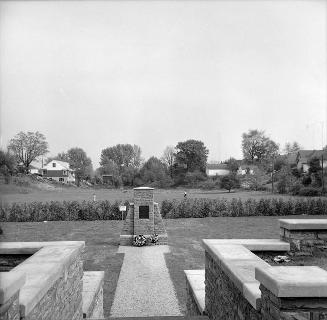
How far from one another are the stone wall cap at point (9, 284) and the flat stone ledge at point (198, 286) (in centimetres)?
404

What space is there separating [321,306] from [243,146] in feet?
278

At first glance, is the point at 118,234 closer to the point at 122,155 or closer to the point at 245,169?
the point at 245,169

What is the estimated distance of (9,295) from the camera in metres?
2.61

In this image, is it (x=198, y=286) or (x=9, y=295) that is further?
(x=198, y=286)

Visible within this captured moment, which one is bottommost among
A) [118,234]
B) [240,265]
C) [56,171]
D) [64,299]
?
[118,234]

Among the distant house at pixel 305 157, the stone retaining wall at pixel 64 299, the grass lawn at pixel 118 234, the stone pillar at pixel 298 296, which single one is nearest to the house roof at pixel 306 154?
Answer: the distant house at pixel 305 157

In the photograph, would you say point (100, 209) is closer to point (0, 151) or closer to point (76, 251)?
point (76, 251)

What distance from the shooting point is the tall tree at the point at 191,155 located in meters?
71.8

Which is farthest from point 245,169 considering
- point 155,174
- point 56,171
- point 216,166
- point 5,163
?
point 5,163

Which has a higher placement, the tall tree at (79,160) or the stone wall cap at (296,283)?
the tall tree at (79,160)

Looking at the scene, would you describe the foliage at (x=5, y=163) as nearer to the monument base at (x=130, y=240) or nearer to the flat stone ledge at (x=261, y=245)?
the flat stone ledge at (x=261, y=245)

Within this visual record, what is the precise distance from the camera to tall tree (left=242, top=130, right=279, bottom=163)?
83.3m

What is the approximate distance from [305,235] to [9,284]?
17.2 feet

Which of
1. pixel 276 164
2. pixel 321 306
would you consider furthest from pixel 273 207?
pixel 276 164
